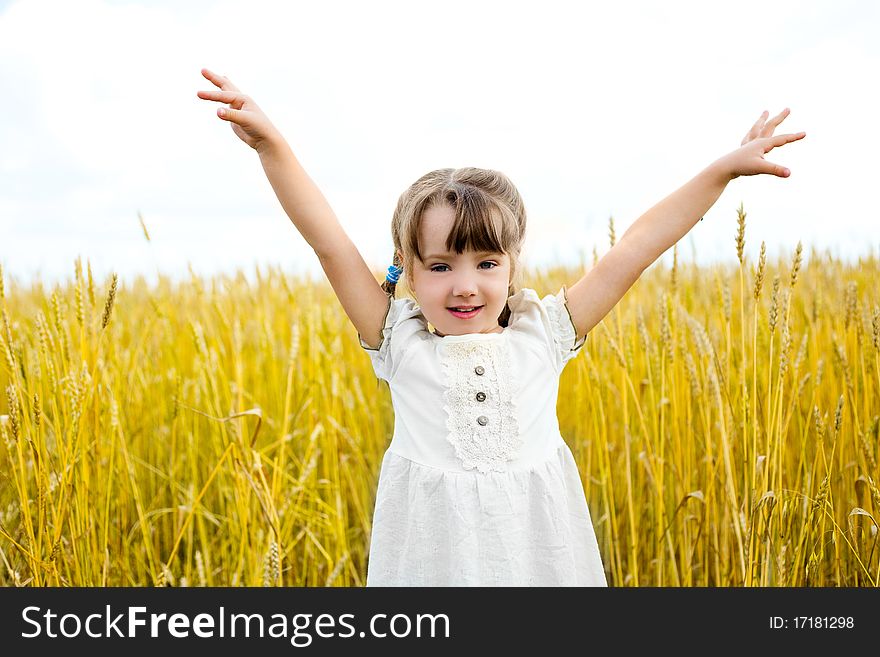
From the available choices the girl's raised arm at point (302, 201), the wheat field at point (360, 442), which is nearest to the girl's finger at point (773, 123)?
the wheat field at point (360, 442)

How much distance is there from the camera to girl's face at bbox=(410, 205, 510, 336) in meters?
1.09

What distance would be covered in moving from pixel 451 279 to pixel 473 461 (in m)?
0.27

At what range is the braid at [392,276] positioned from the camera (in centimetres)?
121

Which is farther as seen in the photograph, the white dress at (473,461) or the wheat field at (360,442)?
the wheat field at (360,442)

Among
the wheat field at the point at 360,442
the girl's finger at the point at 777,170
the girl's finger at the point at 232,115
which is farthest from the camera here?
the wheat field at the point at 360,442

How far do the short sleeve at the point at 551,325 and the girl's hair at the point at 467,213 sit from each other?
2.5 inches

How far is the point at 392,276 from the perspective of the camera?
1210mm

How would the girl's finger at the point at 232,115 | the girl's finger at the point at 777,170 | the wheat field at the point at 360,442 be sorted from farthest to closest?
1. the wheat field at the point at 360,442
2. the girl's finger at the point at 777,170
3. the girl's finger at the point at 232,115

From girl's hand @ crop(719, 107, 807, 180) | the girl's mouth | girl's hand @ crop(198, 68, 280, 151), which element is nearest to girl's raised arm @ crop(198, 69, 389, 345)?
girl's hand @ crop(198, 68, 280, 151)

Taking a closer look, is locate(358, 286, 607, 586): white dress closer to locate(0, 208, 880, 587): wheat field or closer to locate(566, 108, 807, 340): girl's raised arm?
locate(566, 108, 807, 340): girl's raised arm

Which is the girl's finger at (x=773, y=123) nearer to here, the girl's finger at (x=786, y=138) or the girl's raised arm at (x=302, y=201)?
the girl's finger at (x=786, y=138)
